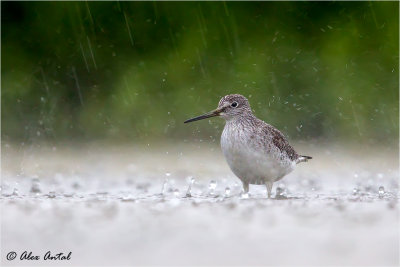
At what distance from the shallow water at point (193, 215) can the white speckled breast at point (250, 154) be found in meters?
0.39

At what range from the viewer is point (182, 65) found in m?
14.6

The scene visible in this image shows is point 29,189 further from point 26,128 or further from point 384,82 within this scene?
point 384,82

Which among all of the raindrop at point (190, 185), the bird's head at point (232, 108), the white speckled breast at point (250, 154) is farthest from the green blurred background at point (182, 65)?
the white speckled breast at point (250, 154)

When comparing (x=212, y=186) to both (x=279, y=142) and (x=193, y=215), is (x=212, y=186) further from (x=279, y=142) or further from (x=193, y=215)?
(x=193, y=215)

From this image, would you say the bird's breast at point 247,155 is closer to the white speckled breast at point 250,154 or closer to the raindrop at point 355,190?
the white speckled breast at point 250,154

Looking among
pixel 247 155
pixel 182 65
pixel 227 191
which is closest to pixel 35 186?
pixel 227 191

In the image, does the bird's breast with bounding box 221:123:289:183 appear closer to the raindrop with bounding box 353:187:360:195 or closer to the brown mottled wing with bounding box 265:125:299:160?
the brown mottled wing with bounding box 265:125:299:160

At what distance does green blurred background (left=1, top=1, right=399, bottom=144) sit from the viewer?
47.0 ft

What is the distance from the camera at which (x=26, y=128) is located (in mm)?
14750

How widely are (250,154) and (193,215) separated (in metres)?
2.54

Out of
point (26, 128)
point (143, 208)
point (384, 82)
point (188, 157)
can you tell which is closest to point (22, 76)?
point (26, 128)

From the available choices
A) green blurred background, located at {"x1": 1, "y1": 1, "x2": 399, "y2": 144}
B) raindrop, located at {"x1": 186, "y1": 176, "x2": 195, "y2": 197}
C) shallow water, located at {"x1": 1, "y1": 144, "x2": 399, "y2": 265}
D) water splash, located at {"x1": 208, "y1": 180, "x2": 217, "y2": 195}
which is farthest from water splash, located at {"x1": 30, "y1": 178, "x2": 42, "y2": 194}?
green blurred background, located at {"x1": 1, "y1": 1, "x2": 399, "y2": 144}

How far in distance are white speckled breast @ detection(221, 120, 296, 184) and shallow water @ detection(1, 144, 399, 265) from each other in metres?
0.39

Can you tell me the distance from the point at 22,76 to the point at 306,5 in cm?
564
